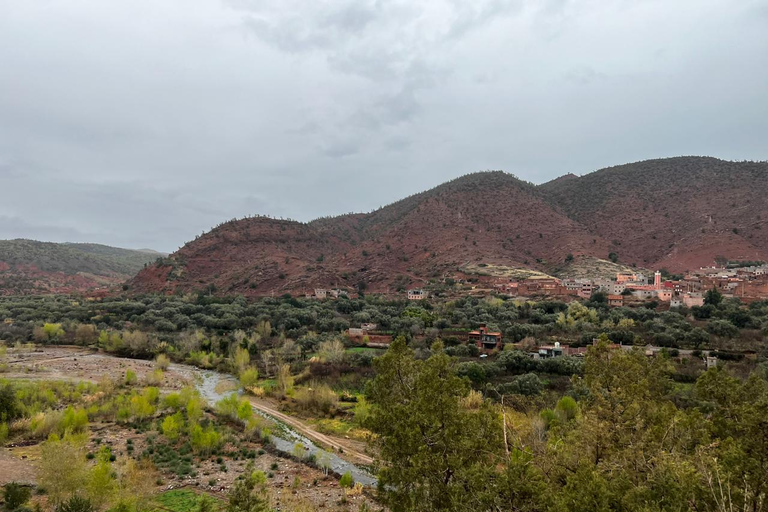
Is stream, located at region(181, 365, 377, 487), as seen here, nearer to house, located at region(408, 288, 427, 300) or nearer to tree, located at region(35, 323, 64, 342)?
tree, located at region(35, 323, 64, 342)

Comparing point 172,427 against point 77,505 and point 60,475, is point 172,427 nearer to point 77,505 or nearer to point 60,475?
point 60,475

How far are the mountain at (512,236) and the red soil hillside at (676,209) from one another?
0.22m

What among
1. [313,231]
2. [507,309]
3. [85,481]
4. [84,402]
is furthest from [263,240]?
[85,481]

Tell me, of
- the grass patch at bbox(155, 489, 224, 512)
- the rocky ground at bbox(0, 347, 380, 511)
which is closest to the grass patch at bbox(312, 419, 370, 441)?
the rocky ground at bbox(0, 347, 380, 511)

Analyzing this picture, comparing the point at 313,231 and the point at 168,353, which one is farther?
the point at 313,231

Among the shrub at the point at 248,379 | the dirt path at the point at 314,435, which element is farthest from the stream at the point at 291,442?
the shrub at the point at 248,379

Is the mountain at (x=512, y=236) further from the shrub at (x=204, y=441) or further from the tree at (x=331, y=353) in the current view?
the shrub at (x=204, y=441)

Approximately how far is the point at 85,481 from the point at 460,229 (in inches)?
3552

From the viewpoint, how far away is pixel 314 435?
2683 centimetres

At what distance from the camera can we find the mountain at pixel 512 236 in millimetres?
84562

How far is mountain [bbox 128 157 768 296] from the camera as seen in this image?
84562 millimetres

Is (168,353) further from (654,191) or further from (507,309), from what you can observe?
(654,191)

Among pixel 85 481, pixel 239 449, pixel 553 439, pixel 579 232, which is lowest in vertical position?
pixel 239 449

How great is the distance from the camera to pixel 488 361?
→ 1406 inches
